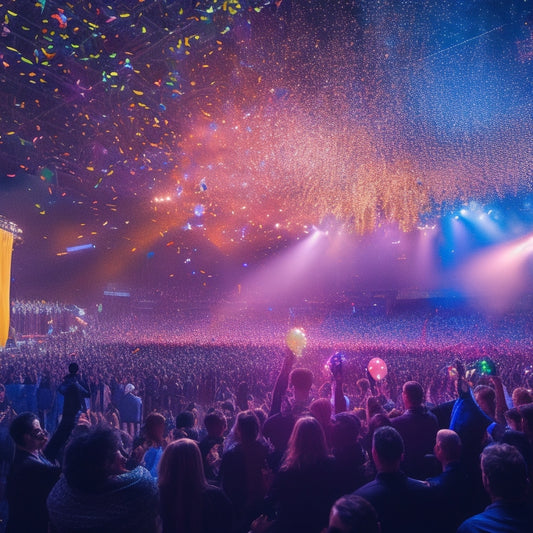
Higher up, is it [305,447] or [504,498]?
[305,447]

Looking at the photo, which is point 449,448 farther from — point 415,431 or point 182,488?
point 182,488

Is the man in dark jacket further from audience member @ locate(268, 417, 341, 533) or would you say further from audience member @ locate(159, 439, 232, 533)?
audience member @ locate(159, 439, 232, 533)

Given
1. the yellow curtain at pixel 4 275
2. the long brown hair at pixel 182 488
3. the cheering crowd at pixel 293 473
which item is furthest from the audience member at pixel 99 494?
the yellow curtain at pixel 4 275

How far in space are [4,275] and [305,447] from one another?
13074 millimetres

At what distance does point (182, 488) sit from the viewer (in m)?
1.82

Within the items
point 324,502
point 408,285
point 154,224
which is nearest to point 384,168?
point 154,224

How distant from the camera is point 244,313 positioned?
29.3 metres

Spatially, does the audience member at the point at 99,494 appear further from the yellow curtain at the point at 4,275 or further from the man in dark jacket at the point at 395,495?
the yellow curtain at the point at 4,275


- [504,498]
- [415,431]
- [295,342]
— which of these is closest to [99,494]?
[504,498]

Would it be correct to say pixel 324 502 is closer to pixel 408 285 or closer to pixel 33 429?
pixel 33 429

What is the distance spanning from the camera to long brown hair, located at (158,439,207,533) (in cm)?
179

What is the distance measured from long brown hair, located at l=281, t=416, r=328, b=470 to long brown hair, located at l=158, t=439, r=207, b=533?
18.7 inches

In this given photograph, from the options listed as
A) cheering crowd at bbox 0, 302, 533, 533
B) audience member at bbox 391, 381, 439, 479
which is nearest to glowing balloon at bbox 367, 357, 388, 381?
cheering crowd at bbox 0, 302, 533, 533

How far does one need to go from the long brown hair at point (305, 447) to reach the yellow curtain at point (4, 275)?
12080mm
